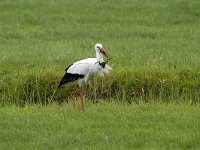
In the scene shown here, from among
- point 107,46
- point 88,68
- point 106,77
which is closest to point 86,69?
point 88,68

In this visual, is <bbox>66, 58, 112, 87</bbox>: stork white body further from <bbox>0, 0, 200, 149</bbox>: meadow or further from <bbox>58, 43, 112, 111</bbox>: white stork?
<bbox>0, 0, 200, 149</bbox>: meadow

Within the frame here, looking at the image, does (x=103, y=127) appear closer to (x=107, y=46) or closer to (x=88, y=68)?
(x=88, y=68)

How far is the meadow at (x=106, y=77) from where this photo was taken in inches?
298

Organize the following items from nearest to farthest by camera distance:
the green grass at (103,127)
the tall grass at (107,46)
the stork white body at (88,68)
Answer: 1. the green grass at (103,127)
2. the stork white body at (88,68)
3. the tall grass at (107,46)

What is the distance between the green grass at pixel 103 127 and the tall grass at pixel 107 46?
1.28 metres

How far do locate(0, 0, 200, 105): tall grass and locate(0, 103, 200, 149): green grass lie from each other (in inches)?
50.5

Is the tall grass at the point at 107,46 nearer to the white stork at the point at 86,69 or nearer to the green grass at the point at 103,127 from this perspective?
the white stork at the point at 86,69

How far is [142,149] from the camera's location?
6.86 m

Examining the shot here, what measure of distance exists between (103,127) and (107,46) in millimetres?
6273

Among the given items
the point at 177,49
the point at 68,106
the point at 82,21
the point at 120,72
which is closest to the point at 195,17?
the point at 82,21

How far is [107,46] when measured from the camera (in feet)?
45.9

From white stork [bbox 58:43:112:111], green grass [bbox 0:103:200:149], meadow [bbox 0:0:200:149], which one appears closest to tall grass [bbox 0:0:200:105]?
meadow [bbox 0:0:200:149]

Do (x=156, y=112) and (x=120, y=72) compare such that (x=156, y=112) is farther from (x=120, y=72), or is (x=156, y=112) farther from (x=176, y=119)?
(x=120, y=72)

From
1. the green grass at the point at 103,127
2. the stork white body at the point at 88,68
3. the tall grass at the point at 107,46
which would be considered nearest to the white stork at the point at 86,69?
the stork white body at the point at 88,68
